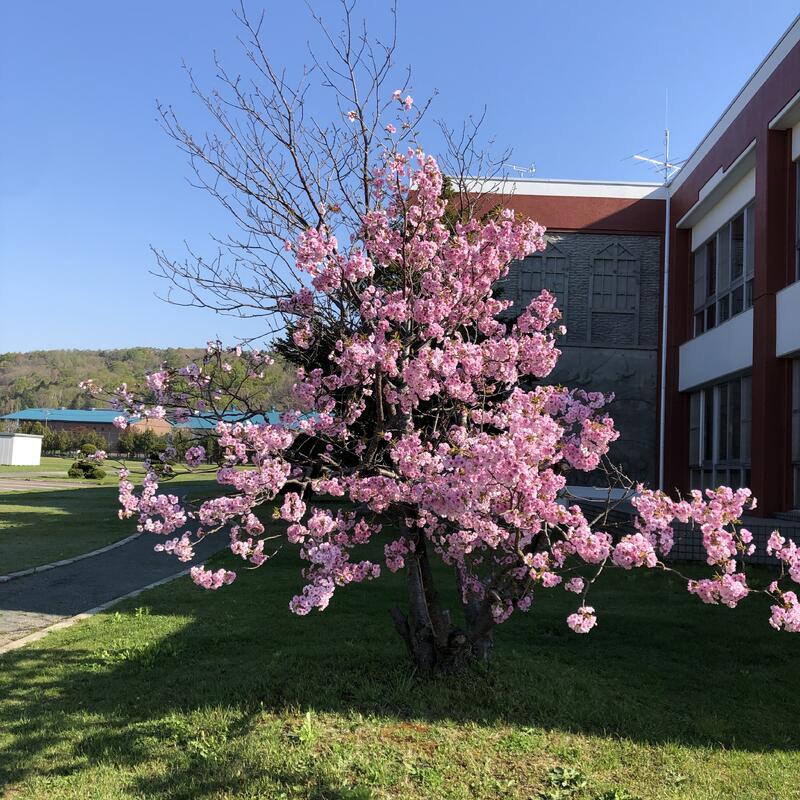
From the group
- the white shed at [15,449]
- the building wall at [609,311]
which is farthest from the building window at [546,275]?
the white shed at [15,449]

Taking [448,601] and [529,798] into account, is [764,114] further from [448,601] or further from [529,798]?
[529,798]

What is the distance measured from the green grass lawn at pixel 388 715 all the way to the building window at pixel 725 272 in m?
9.09

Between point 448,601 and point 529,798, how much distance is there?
487cm

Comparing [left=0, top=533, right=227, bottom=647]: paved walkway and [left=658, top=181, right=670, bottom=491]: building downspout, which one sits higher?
[left=658, top=181, right=670, bottom=491]: building downspout

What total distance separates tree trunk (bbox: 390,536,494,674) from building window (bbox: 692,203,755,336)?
1126cm

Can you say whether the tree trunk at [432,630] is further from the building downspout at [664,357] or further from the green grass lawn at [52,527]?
the building downspout at [664,357]

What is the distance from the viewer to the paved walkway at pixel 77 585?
8219 millimetres

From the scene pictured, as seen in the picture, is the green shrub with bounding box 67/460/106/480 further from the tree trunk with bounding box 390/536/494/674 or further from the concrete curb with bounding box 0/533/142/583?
the tree trunk with bounding box 390/536/494/674

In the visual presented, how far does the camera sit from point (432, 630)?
5355 millimetres

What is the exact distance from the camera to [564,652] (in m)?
6.46

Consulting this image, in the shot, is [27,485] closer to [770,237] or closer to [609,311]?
[609,311]

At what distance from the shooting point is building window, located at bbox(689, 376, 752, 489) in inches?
562

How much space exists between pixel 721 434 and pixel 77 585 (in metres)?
12.5

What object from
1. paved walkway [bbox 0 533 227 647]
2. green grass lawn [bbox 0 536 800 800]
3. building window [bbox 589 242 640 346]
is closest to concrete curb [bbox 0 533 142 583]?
paved walkway [bbox 0 533 227 647]
